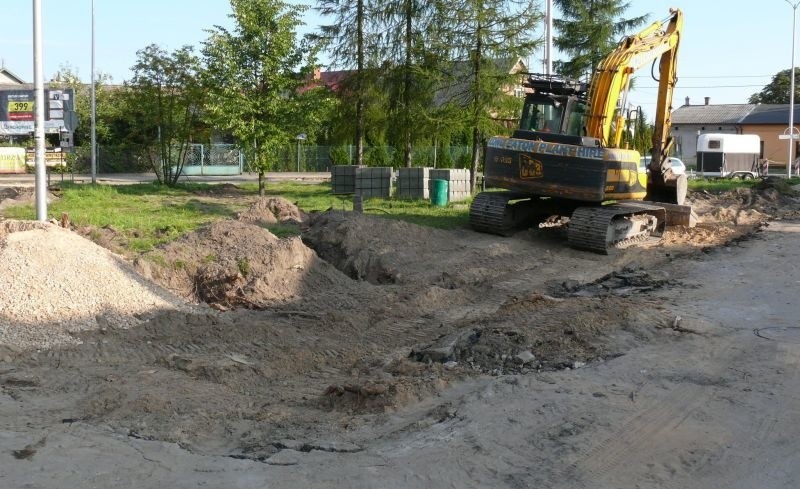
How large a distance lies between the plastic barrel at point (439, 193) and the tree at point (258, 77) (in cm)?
415

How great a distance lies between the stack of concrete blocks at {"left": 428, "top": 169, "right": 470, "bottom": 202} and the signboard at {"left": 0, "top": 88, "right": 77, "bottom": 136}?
9.70 m

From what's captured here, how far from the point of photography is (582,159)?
50.2ft

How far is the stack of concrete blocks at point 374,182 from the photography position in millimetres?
24156

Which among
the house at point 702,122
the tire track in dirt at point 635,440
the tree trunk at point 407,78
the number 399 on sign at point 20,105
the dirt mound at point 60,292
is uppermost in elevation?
the house at point 702,122

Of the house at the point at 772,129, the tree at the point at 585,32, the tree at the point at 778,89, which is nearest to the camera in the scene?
the tree at the point at 585,32

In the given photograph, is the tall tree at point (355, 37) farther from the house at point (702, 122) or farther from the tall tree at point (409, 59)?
the house at point (702, 122)

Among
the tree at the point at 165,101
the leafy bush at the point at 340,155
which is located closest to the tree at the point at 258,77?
the tree at the point at 165,101

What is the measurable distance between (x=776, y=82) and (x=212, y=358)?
88.4 meters

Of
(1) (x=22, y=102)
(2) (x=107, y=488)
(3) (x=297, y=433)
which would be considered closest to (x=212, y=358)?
(3) (x=297, y=433)

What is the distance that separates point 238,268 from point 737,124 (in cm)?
5978

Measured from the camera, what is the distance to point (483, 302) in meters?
11.8

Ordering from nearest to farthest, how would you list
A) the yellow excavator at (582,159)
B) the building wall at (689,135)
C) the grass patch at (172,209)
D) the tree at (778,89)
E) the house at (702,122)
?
the grass patch at (172,209) < the yellow excavator at (582,159) < the house at (702,122) < the building wall at (689,135) < the tree at (778,89)

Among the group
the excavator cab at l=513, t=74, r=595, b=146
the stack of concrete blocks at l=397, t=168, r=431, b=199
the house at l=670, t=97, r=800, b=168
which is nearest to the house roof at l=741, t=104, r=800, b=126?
the house at l=670, t=97, r=800, b=168

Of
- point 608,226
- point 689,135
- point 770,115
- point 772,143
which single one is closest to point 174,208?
point 608,226
